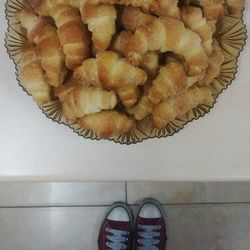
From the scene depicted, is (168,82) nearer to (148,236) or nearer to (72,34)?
(72,34)

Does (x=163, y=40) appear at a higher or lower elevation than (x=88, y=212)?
higher

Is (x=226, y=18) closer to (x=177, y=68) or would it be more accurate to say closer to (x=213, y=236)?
(x=177, y=68)

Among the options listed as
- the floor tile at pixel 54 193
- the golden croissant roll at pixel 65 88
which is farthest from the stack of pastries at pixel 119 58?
the floor tile at pixel 54 193

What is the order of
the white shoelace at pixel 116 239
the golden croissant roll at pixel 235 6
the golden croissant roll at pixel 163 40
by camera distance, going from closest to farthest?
the golden croissant roll at pixel 163 40
the golden croissant roll at pixel 235 6
the white shoelace at pixel 116 239

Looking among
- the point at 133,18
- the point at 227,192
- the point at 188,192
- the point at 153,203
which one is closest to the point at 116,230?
the point at 153,203

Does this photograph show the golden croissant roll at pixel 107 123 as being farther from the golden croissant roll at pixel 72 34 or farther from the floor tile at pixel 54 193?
the floor tile at pixel 54 193

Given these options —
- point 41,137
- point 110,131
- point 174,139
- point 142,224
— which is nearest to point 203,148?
point 174,139

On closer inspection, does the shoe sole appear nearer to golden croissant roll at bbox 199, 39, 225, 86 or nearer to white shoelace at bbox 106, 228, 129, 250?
white shoelace at bbox 106, 228, 129, 250
